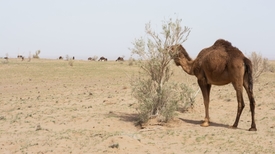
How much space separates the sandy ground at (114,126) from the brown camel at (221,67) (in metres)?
1.03

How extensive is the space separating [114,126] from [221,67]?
357 centimetres

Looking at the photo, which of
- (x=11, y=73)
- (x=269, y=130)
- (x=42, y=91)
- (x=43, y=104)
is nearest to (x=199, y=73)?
(x=269, y=130)

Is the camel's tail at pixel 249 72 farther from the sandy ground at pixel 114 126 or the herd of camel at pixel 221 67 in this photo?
the sandy ground at pixel 114 126

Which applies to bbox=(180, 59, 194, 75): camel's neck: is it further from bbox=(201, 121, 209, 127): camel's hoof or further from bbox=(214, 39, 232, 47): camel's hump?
bbox=(201, 121, 209, 127): camel's hoof

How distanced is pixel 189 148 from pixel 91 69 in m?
24.4

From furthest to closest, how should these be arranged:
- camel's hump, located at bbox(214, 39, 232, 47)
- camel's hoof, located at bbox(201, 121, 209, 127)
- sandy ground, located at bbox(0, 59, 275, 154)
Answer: camel's hump, located at bbox(214, 39, 232, 47)
camel's hoof, located at bbox(201, 121, 209, 127)
sandy ground, located at bbox(0, 59, 275, 154)

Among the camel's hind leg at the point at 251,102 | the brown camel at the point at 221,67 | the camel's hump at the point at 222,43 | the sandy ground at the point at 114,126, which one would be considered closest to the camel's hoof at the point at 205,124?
the brown camel at the point at 221,67

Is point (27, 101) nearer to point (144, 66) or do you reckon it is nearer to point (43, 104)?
A: point (43, 104)

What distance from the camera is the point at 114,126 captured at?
11.4m

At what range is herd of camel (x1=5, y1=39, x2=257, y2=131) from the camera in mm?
10555

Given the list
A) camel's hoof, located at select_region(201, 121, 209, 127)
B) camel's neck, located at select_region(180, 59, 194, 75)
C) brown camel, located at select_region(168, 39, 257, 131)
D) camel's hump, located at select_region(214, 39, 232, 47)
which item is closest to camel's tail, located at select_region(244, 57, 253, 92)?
brown camel, located at select_region(168, 39, 257, 131)

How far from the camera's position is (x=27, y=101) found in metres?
17.1

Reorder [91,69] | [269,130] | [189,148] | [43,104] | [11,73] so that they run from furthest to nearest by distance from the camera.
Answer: [91,69] → [11,73] → [43,104] → [269,130] → [189,148]

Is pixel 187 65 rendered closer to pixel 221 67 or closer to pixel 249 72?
pixel 221 67
